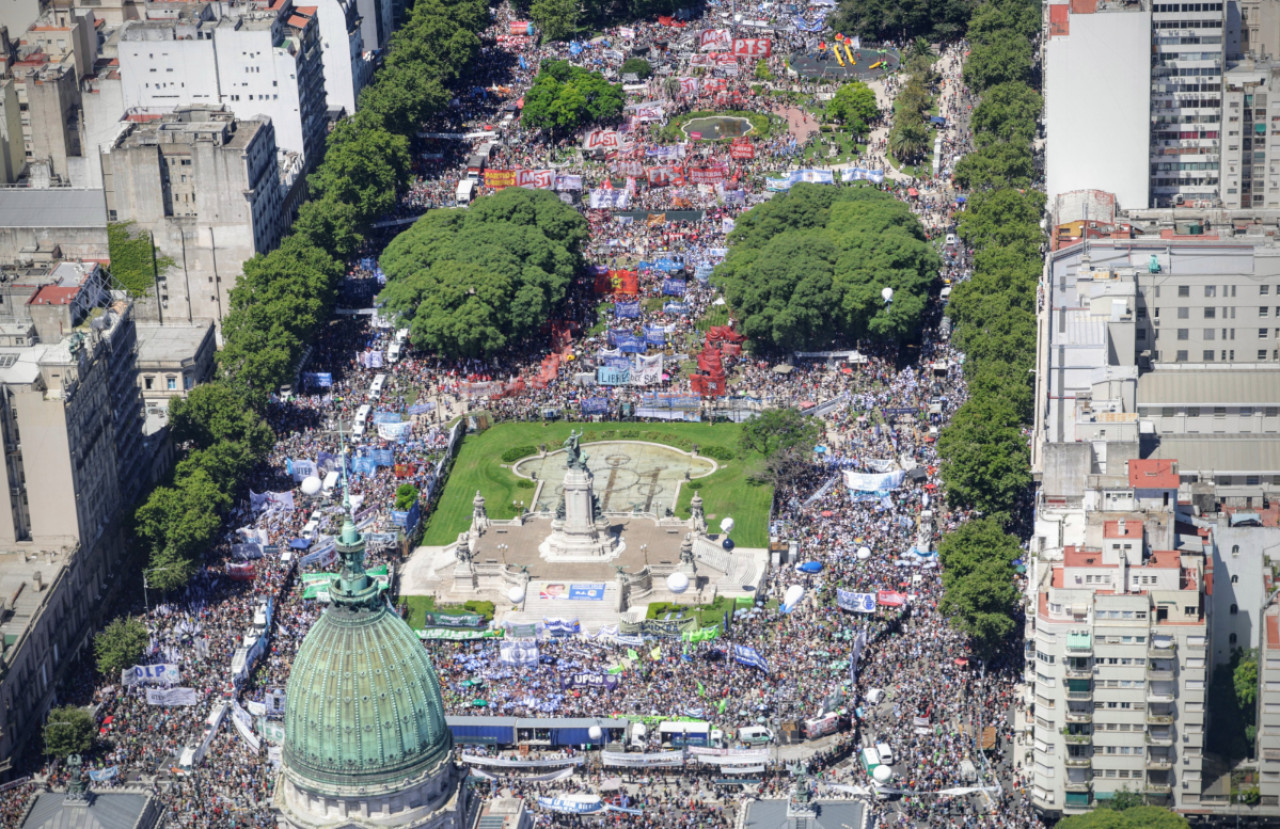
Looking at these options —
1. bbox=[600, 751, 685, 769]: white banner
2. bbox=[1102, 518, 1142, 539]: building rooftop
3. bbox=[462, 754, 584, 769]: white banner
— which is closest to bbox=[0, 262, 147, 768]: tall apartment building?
bbox=[462, 754, 584, 769]: white banner

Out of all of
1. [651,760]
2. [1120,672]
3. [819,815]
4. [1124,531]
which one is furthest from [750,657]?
[819,815]

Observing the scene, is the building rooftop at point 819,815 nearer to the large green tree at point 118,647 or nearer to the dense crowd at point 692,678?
the dense crowd at point 692,678

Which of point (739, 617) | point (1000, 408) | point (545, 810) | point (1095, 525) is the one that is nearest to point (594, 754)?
point (545, 810)

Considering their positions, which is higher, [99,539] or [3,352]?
[3,352]

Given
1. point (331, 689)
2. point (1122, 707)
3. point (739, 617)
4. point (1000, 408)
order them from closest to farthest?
point (331, 689)
point (1122, 707)
point (739, 617)
point (1000, 408)

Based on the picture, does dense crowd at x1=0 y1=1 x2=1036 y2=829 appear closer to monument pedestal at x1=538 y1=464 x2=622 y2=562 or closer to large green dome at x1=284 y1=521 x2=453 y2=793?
monument pedestal at x1=538 y1=464 x2=622 y2=562

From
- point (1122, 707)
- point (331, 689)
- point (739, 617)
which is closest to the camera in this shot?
point (331, 689)

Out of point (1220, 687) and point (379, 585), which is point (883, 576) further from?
point (379, 585)
